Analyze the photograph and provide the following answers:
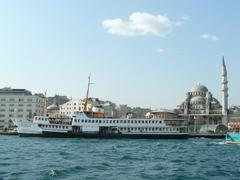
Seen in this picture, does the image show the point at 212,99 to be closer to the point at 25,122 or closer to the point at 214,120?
the point at 214,120

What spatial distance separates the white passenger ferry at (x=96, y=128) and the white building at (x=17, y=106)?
55034mm

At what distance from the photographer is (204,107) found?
14388cm

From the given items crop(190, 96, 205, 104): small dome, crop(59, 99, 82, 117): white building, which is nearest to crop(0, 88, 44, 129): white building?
crop(59, 99, 82, 117): white building

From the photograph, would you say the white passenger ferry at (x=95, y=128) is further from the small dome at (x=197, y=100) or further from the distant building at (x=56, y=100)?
the distant building at (x=56, y=100)

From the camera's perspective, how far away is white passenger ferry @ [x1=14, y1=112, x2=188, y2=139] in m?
76.6

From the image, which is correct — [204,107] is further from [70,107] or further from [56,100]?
[56,100]

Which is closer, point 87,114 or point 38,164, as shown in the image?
point 38,164

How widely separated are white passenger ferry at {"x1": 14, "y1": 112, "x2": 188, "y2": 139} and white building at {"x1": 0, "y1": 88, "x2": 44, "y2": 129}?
181 feet

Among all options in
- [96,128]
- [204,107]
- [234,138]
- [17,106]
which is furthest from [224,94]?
[17,106]

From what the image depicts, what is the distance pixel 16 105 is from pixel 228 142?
89.5 meters

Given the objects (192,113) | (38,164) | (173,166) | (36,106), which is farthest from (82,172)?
(192,113)

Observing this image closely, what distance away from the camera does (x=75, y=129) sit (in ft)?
254

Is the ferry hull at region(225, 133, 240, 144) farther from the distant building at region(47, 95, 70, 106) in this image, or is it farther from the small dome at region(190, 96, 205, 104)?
the distant building at region(47, 95, 70, 106)

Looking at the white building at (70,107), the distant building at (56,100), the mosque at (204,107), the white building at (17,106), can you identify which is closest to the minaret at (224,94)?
the mosque at (204,107)
